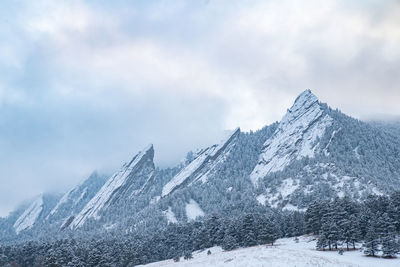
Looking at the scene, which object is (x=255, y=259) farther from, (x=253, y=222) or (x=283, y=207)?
(x=283, y=207)

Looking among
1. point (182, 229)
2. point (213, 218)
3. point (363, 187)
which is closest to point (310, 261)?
point (213, 218)

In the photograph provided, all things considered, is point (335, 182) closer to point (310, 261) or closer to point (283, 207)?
point (283, 207)

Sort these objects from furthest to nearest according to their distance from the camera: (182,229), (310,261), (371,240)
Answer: (182,229), (371,240), (310,261)

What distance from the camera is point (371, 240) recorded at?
73938 millimetres

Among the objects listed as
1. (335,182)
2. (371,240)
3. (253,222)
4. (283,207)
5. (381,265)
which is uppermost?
(335,182)

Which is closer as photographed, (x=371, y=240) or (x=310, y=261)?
(x=310, y=261)

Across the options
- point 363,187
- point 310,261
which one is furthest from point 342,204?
point 363,187

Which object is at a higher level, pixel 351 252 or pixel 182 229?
pixel 182 229

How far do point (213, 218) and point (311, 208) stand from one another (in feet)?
131

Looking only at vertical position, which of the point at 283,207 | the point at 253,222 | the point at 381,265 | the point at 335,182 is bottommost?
the point at 381,265

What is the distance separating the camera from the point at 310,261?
203 feet

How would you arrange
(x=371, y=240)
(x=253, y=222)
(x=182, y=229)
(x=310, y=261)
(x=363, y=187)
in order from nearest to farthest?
(x=310, y=261) → (x=371, y=240) → (x=253, y=222) → (x=182, y=229) → (x=363, y=187)

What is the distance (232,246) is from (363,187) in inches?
3953

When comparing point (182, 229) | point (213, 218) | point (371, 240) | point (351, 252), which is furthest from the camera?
point (182, 229)
